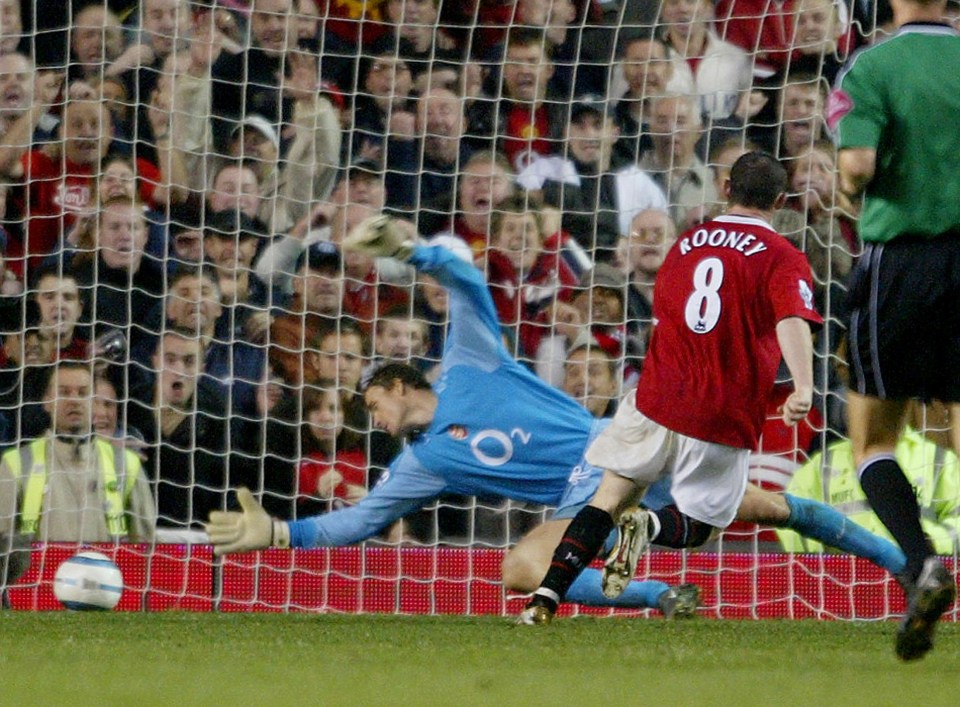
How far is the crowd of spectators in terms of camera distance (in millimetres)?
8234

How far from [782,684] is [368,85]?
5738mm

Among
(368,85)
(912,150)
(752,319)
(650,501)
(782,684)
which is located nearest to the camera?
(782,684)

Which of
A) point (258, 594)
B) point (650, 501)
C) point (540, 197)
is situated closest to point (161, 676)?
point (650, 501)

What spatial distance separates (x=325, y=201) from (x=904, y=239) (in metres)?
4.69

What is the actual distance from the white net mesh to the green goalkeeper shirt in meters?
3.35

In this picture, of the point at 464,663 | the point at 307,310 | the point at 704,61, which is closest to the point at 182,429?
the point at 307,310

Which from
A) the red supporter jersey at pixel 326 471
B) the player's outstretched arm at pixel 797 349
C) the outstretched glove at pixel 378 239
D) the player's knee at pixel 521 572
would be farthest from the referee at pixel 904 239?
the red supporter jersey at pixel 326 471

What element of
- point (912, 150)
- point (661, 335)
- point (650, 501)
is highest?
point (912, 150)

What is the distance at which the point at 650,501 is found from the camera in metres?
6.79

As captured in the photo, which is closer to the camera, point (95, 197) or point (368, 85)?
point (95, 197)

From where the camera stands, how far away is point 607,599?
6.37 metres

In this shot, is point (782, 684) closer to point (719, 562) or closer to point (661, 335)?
point (661, 335)

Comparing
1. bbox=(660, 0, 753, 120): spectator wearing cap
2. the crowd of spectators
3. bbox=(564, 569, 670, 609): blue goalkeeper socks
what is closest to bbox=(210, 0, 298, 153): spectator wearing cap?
the crowd of spectators

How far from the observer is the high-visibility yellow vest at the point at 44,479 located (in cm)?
777
